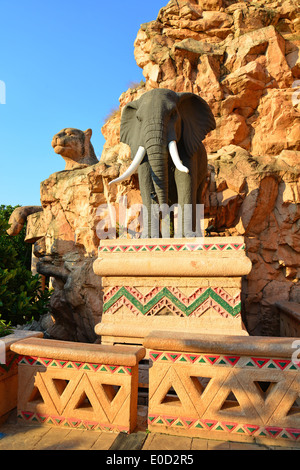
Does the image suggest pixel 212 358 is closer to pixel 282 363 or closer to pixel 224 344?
pixel 224 344

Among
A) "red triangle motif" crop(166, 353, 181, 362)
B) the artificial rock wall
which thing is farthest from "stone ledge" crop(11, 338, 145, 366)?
the artificial rock wall

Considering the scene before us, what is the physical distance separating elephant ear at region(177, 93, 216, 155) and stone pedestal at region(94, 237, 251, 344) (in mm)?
1868

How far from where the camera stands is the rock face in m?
6.71

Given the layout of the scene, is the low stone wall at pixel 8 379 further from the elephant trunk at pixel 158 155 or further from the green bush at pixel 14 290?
the elephant trunk at pixel 158 155

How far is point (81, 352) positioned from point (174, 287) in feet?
4.75

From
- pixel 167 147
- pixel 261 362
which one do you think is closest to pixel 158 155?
pixel 167 147

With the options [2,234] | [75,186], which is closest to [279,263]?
[75,186]

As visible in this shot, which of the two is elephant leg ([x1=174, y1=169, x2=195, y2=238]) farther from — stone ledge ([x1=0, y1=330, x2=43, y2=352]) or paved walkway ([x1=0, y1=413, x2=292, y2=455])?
paved walkway ([x1=0, y1=413, x2=292, y2=455])

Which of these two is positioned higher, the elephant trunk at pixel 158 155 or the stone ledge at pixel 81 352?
the elephant trunk at pixel 158 155

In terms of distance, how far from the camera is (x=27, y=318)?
4988 millimetres

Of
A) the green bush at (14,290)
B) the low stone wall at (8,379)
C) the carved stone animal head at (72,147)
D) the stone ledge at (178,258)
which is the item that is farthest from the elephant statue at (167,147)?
the carved stone animal head at (72,147)

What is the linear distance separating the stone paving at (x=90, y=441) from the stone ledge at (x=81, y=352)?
495mm

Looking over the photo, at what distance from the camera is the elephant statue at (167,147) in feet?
14.2

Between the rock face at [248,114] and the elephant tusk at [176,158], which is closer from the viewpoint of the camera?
the elephant tusk at [176,158]
